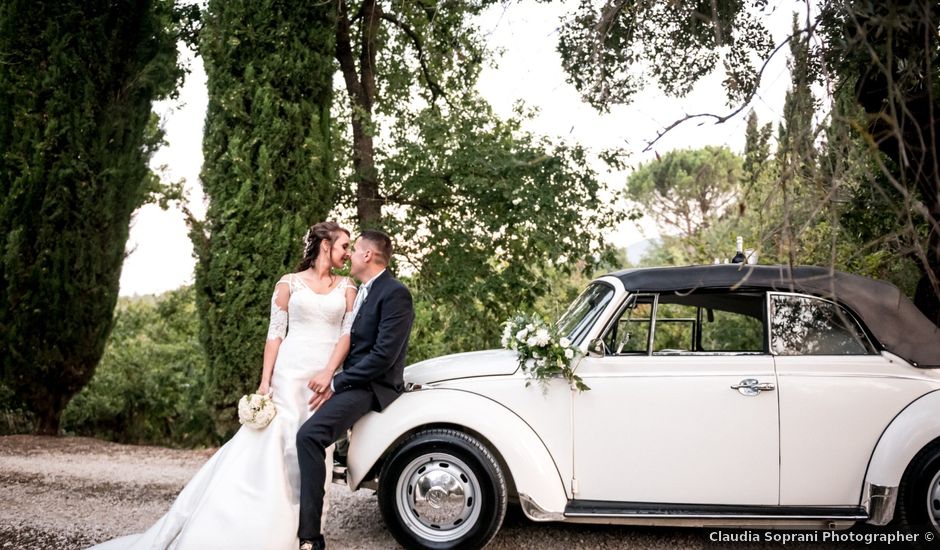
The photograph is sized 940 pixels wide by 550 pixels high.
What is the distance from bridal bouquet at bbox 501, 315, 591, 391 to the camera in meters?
5.06

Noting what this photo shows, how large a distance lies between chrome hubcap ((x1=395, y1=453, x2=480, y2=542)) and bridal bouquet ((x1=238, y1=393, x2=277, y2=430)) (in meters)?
0.98

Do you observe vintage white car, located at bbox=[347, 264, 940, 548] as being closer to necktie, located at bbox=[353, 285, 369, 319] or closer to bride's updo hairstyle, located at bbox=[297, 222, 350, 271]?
necktie, located at bbox=[353, 285, 369, 319]

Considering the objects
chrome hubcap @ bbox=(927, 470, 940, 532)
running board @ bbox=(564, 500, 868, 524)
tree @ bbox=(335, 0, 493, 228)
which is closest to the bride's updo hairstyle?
running board @ bbox=(564, 500, 868, 524)

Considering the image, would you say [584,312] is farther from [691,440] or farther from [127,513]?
[127,513]

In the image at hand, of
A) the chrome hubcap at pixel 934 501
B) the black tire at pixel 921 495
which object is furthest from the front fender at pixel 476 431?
the chrome hubcap at pixel 934 501

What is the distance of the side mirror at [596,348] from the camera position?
5207mm

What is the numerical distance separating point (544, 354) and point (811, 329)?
1.87 meters

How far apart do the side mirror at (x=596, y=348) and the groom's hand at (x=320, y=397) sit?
1.81 meters

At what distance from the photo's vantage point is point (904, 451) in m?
4.88

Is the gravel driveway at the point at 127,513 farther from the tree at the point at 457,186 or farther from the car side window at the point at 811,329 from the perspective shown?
the tree at the point at 457,186

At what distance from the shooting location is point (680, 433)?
16.5ft

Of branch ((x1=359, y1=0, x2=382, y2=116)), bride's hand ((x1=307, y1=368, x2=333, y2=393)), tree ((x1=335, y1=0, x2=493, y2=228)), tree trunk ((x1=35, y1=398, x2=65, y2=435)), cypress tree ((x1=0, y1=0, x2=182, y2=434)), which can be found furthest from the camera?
branch ((x1=359, y1=0, x2=382, y2=116))

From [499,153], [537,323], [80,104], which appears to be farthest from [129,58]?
[537,323]

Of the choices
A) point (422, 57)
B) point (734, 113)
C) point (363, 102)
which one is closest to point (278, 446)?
point (734, 113)
